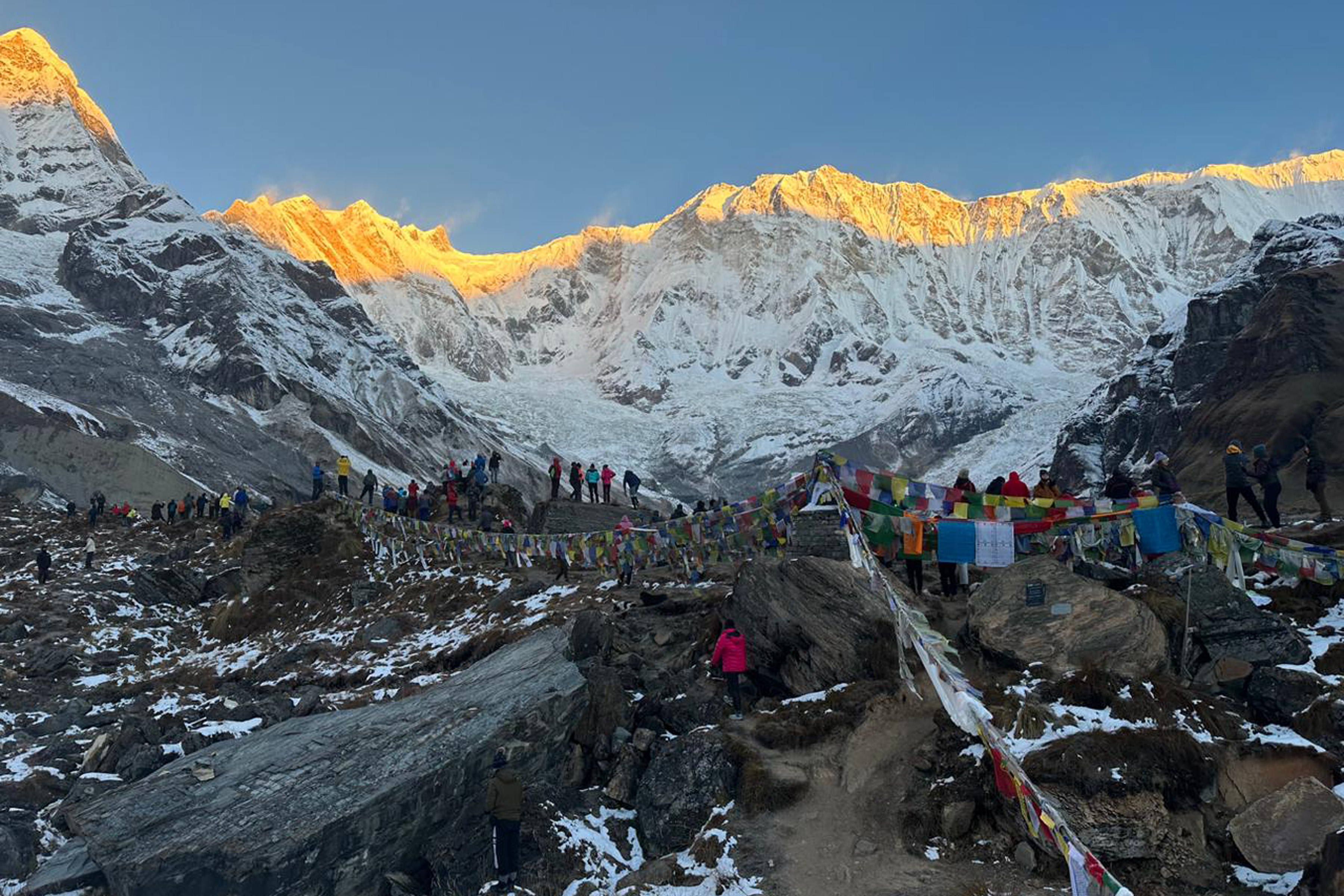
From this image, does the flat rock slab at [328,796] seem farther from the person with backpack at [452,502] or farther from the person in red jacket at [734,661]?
the person with backpack at [452,502]

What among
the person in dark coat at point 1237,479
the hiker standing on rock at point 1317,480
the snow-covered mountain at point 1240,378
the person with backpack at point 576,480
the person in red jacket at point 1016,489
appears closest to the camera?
the person in red jacket at point 1016,489

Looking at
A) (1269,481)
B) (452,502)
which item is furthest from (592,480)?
(1269,481)

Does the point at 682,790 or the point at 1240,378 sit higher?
the point at 1240,378

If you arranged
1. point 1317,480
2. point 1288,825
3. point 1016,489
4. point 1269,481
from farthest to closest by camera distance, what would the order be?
point 1317,480, point 1269,481, point 1016,489, point 1288,825

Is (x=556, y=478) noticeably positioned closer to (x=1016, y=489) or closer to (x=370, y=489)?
(x=370, y=489)

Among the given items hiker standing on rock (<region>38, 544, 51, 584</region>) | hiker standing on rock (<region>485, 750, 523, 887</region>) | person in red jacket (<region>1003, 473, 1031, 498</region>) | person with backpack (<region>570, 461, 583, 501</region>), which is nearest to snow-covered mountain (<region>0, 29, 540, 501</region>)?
hiker standing on rock (<region>38, 544, 51, 584</region>)

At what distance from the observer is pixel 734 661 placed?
1409cm

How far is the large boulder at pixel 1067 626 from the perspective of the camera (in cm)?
1182

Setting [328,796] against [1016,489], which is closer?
[328,796]

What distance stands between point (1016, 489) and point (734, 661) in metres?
7.19

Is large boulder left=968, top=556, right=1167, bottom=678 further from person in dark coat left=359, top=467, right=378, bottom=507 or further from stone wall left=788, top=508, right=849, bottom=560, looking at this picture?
person in dark coat left=359, top=467, right=378, bottom=507

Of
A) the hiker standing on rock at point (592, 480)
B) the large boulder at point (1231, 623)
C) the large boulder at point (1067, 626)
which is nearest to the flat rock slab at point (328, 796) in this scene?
the large boulder at point (1067, 626)

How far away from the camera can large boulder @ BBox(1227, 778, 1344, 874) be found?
8.72m

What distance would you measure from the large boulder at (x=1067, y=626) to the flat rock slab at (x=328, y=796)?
254 inches
